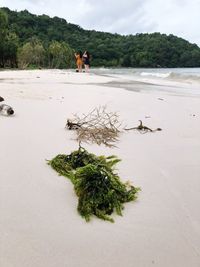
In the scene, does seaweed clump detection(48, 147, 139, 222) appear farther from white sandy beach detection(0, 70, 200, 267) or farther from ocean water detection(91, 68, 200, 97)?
ocean water detection(91, 68, 200, 97)

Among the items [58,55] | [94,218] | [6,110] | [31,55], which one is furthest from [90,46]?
[94,218]

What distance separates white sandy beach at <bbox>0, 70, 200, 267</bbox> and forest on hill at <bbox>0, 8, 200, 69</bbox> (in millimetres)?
57489

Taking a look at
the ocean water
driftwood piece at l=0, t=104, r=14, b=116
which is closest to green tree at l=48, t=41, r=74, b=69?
the ocean water

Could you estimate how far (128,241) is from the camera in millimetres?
1810

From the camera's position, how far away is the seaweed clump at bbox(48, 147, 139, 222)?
211 cm

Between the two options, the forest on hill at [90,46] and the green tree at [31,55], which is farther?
the forest on hill at [90,46]

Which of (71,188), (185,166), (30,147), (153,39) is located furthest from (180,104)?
(153,39)

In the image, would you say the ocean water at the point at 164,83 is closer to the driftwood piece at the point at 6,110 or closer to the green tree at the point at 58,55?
the driftwood piece at the point at 6,110

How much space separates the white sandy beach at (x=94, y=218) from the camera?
1.66 m

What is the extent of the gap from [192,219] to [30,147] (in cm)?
172

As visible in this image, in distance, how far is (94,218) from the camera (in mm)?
2027

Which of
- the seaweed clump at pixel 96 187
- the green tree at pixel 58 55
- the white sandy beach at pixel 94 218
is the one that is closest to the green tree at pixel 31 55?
the green tree at pixel 58 55

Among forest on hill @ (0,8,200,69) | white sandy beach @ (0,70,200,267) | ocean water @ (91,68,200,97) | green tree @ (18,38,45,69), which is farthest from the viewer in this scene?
forest on hill @ (0,8,200,69)

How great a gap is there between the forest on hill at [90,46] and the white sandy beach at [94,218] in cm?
5749
